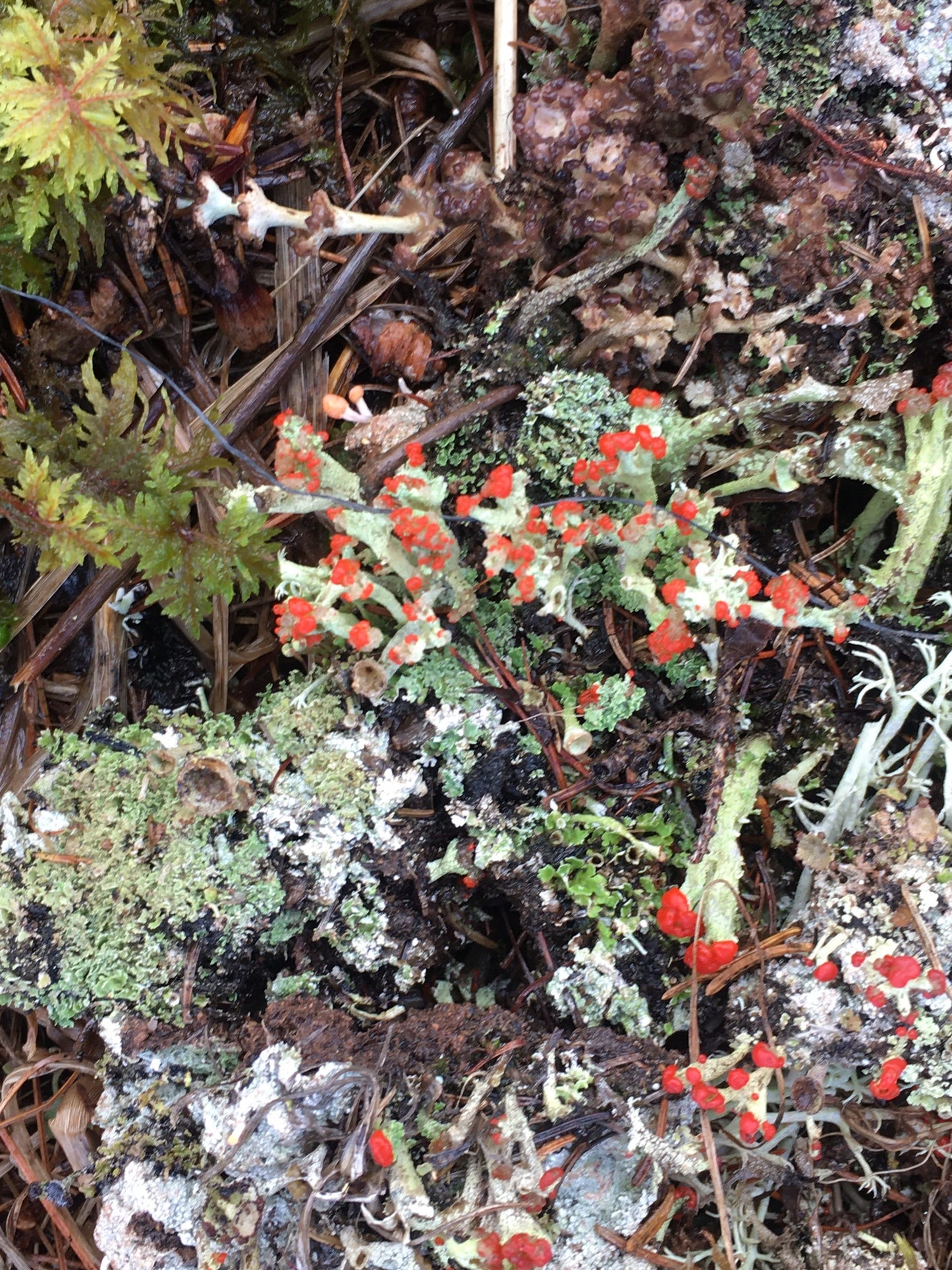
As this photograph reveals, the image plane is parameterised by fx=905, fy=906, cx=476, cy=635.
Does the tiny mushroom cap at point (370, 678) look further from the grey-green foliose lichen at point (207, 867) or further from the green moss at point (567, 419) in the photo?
the green moss at point (567, 419)

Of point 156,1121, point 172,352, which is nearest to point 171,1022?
point 156,1121

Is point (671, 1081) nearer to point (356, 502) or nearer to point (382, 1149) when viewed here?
point (382, 1149)

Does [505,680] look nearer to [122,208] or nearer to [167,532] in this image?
[167,532]

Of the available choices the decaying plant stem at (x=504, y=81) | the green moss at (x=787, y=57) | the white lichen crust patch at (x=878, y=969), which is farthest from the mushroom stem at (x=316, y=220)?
the white lichen crust patch at (x=878, y=969)

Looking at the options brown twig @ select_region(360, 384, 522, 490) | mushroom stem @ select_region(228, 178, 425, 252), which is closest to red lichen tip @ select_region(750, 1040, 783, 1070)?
brown twig @ select_region(360, 384, 522, 490)

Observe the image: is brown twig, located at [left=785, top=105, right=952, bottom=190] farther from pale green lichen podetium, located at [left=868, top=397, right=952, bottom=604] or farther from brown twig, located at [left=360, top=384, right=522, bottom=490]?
brown twig, located at [left=360, top=384, right=522, bottom=490]

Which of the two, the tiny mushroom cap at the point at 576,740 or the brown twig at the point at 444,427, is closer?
the tiny mushroom cap at the point at 576,740
